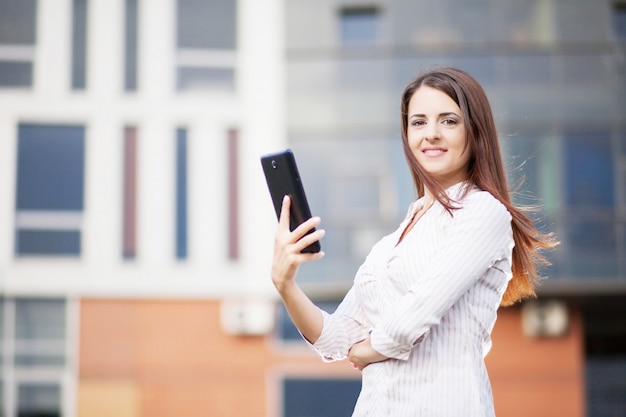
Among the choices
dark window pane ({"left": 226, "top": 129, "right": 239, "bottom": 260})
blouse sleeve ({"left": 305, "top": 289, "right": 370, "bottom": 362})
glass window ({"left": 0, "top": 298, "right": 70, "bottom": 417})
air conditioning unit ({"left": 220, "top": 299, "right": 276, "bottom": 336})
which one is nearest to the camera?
blouse sleeve ({"left": 305, "top": 289, "right": 370, "bottom": 362})

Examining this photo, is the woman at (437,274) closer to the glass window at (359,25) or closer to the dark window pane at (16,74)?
the glass window at (359,25)

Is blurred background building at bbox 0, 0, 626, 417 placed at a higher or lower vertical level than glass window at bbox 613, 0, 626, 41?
lower

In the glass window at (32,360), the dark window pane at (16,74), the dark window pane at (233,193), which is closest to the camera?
the glass window at (32,360)

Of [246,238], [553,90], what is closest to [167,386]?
[246,238]

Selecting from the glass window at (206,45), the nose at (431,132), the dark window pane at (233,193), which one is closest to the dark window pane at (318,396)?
the dark window pane at (233,193)

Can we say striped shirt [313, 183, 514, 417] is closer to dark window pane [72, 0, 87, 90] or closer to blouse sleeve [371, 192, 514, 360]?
blouse sleeve [371, 192, 514, 360]

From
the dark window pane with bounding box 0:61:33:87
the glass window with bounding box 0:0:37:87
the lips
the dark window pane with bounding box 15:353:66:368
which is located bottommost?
the dark window pane with bounding box 15:353:66:368

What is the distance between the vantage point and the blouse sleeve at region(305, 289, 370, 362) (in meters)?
2.37

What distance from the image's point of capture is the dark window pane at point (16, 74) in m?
14.2

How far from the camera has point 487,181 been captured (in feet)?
7.36

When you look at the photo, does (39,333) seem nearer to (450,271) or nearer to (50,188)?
(50,188)

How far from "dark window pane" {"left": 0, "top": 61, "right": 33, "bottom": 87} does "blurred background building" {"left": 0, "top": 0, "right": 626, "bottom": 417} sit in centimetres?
3

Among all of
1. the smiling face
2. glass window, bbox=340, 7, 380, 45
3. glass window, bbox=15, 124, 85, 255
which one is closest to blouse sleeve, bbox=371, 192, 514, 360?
the smiling face

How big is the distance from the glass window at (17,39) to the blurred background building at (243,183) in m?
0.03
